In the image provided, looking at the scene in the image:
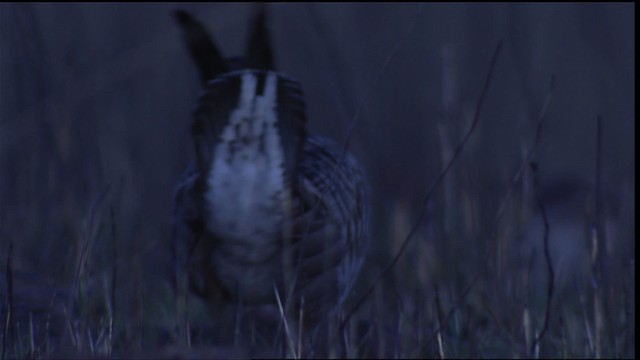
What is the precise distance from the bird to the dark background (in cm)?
15

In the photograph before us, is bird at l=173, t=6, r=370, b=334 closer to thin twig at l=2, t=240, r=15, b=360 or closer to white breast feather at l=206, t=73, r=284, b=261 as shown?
white breast feather at l=206, t=73, r=284, b=261

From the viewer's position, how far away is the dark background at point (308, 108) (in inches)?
138

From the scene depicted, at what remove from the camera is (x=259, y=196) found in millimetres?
2912

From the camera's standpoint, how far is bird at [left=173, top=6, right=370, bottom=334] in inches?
111

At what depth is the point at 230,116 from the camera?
2.80 m

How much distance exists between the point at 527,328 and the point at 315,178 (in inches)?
30.1

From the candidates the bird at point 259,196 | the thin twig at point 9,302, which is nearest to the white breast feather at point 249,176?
the bird at point 259,196

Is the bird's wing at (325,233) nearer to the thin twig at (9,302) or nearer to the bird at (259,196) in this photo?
the bird at (259,196)

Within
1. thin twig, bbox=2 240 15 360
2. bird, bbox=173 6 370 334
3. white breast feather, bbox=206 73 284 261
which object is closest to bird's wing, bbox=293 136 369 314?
bird, bbox=173 6 370 334

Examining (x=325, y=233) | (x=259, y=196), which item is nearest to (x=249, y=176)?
(x=259, y=196)

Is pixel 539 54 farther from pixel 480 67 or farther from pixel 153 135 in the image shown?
pixel 153 135

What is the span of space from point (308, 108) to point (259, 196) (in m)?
1.89

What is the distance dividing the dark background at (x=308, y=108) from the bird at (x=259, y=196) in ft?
0.49

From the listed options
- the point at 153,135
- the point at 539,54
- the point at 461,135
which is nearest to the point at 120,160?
the point at 153,135
